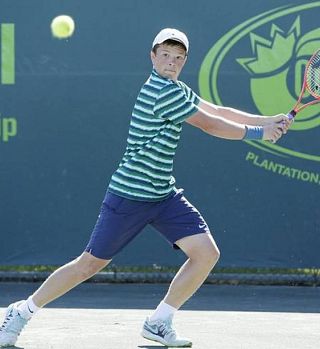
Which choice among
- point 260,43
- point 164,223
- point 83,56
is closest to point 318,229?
→ point 260,43

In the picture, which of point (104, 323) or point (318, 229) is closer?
point (104, 323)

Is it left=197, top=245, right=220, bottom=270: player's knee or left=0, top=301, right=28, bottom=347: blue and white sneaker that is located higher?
left=197, top=245, right=220, bottom=270: player's knee

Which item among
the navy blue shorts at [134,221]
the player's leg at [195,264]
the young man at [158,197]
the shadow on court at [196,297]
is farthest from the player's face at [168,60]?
the shadow on court at [196,297]

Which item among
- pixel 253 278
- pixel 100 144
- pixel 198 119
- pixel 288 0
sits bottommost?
pixel 253 278

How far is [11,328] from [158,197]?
3.02ft

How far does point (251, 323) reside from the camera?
6.30 meters

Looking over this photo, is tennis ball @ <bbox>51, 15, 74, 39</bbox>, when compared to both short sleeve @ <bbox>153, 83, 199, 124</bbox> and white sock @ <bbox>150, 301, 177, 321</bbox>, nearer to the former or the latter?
short sleeve @ <bbox>153, 83, 199, 124</bbox>

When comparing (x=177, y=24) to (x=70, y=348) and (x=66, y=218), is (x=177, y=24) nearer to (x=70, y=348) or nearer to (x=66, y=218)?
(x=66, y=218)

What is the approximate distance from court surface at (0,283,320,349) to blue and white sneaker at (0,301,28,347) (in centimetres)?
10

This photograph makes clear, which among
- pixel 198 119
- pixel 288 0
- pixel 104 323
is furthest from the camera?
pixel 288 0

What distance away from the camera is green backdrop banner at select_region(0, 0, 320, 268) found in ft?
25.6

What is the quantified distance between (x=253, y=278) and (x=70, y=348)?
2.88 meters

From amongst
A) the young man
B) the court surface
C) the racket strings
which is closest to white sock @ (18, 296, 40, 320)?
the young man

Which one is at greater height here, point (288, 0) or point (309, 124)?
point (288, 0)
